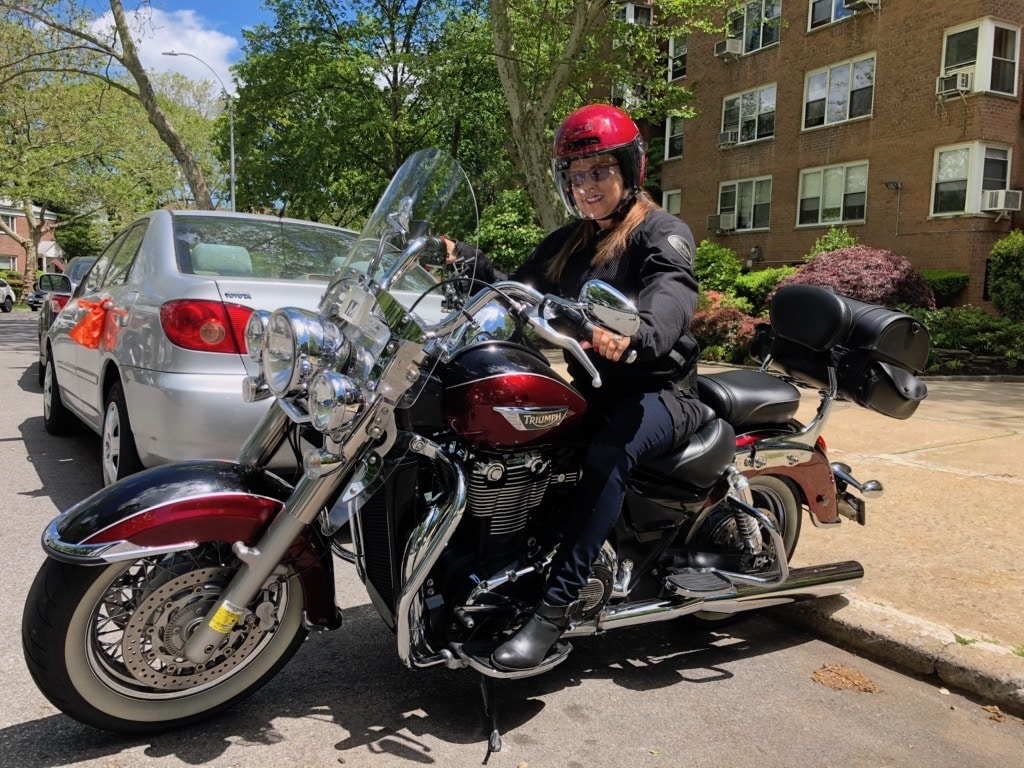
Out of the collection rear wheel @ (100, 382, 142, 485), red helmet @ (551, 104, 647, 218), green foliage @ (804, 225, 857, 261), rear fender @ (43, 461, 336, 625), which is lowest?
rear wheel @ (100, 382, 142, 485)

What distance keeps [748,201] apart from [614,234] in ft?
75.1

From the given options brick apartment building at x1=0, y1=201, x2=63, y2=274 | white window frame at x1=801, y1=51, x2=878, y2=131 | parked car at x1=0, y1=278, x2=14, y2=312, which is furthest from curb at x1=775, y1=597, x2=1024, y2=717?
brick apartment building at x1=0, y1=201, x2=63, y2=274

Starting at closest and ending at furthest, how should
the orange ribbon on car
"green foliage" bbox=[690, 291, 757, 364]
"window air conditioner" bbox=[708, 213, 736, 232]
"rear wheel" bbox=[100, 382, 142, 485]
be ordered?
"rear wheel" bbox=[100, 382, 142, 485] < the orange ribbon on car < "green foliage" bbox=[690, 291, 757, 364] < "window air conditioner" bbox=[708, 213, 736, 232]

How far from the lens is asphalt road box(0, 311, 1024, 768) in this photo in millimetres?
2570

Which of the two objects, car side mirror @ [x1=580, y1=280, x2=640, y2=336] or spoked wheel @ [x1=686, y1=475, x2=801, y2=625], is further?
spoked wheel @ [x1=686, y1=475, x2=801, y2=625]

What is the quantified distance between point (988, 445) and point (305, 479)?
6.68 meters

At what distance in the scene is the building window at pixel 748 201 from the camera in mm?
23859

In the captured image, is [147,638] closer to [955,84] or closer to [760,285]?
[760,285]

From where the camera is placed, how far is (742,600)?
3.26 m

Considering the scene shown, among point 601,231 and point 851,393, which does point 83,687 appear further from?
point 851,393

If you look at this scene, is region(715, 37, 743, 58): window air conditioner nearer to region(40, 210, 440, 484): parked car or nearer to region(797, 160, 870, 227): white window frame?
region(797, 160, 870, 227): white window frame

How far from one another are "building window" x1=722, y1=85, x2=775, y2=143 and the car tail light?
22.5m

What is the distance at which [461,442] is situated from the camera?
2.65m

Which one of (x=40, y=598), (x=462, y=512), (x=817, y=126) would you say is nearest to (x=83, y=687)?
(x=40, y=598)
